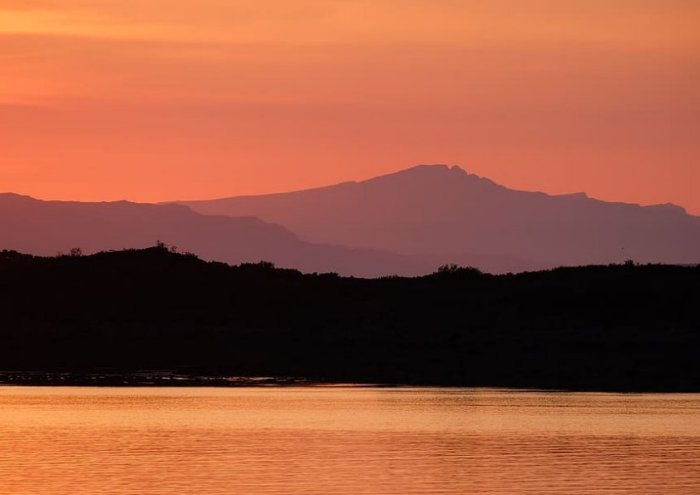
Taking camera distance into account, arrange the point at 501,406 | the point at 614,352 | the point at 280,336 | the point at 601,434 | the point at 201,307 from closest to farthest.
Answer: the point at 601,434 < the point at 501,406 < the point at 614,352 < the point at 280,336 < the point at 201,307

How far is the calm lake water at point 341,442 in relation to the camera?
3834 centimetres

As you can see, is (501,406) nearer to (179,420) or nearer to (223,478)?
(179,420)

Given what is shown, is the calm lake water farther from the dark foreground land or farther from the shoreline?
the dark foreground land

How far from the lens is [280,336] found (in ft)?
286

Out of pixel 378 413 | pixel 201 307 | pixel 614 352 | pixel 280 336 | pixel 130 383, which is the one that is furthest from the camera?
pixel 201 307

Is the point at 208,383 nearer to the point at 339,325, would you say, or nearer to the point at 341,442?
the point at 339,325

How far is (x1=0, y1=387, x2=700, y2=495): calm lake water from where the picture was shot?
1510 inches

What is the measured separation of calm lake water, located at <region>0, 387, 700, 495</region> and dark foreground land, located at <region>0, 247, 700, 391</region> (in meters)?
10.2

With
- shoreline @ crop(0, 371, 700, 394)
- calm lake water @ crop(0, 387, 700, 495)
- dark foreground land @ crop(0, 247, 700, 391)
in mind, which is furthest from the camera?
dark foreground land @ crop(0, 247, 700, 391)

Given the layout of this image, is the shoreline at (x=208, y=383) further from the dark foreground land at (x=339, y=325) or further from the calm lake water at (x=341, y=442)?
the calm lake water at (x=341, y=442)

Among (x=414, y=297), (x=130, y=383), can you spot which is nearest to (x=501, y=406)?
(x=130, y=383)

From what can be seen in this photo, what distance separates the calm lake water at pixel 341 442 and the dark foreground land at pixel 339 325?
1016 cm

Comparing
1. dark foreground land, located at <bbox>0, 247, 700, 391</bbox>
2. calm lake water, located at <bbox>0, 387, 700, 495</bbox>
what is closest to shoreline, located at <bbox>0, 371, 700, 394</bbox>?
dark foreground land, located at <bbox>0, 247, 700, 391</bbox>

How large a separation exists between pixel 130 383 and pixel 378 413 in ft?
55.5
